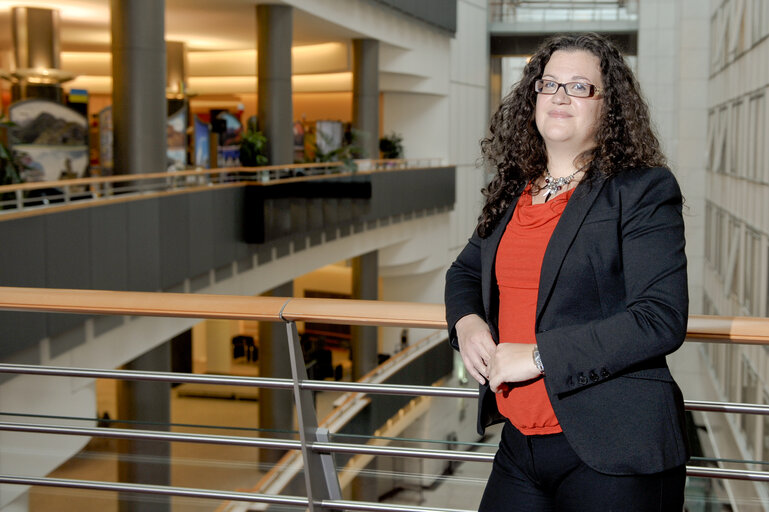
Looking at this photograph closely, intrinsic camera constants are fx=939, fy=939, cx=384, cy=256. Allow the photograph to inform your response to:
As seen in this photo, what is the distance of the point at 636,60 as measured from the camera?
1266 inches

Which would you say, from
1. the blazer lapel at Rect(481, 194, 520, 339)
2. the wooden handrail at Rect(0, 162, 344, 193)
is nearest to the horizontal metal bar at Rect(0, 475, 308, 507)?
the blazer lapel at Rect(481, 194, 520, 339)

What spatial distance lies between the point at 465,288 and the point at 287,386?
2.39 ft

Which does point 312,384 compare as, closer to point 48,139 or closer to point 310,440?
point 310,440

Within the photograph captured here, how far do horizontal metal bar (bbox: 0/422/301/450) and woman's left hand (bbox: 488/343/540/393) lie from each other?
→ 1.05 meters

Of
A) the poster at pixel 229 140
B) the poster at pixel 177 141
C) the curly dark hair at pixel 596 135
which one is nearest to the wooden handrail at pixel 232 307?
the curly dark hair at pixel 596 135

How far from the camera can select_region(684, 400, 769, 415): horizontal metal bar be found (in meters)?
2.45

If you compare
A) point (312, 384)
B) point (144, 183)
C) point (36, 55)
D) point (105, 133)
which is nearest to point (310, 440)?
point (312, 384)

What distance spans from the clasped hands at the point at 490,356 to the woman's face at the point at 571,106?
463 mm

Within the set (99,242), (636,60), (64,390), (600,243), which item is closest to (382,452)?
(600,243)

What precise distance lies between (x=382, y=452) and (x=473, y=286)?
72cm

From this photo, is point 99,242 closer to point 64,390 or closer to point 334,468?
point 64,390

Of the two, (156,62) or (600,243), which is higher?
(156,62)

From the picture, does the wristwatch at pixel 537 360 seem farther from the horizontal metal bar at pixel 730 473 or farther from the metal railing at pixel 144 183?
the metal railing at pixel 144 183

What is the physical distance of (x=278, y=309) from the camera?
9.14 ft
